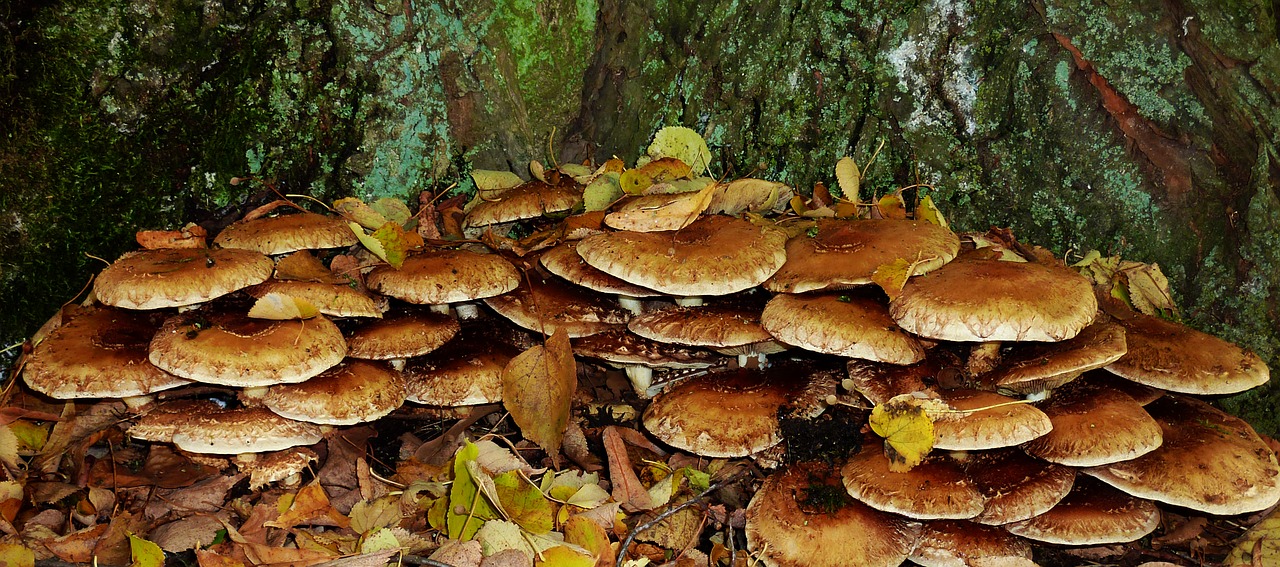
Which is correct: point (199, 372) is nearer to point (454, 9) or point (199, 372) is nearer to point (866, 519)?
point (454, 9)

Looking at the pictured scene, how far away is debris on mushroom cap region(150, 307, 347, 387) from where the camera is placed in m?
3.27

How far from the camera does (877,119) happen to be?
4.40 m

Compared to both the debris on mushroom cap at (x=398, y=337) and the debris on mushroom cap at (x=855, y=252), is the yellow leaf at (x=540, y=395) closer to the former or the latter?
the debris on mushroom cap at (x=398, y=337)

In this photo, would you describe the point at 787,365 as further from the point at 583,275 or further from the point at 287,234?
the point at 287,234

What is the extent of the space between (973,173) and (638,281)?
1.90 meters

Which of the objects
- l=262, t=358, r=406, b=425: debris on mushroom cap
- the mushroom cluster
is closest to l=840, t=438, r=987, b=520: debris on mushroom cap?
the mushroom cluster

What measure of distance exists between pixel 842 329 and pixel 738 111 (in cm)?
164

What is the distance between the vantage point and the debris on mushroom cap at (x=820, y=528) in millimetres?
3295

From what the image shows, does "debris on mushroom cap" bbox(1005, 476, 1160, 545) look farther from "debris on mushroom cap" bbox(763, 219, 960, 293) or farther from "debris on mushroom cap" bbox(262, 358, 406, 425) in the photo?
"debris on mushroom cap" bbox(262, 358, 406, 425)

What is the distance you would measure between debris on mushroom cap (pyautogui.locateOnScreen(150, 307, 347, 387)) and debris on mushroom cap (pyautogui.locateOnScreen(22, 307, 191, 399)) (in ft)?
0.55

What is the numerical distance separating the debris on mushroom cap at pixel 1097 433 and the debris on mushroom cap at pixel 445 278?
2.22m

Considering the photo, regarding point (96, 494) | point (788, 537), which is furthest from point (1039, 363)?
point (96, 494)

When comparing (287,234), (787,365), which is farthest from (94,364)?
(787,365)

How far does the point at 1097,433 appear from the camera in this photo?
329 centimetres
